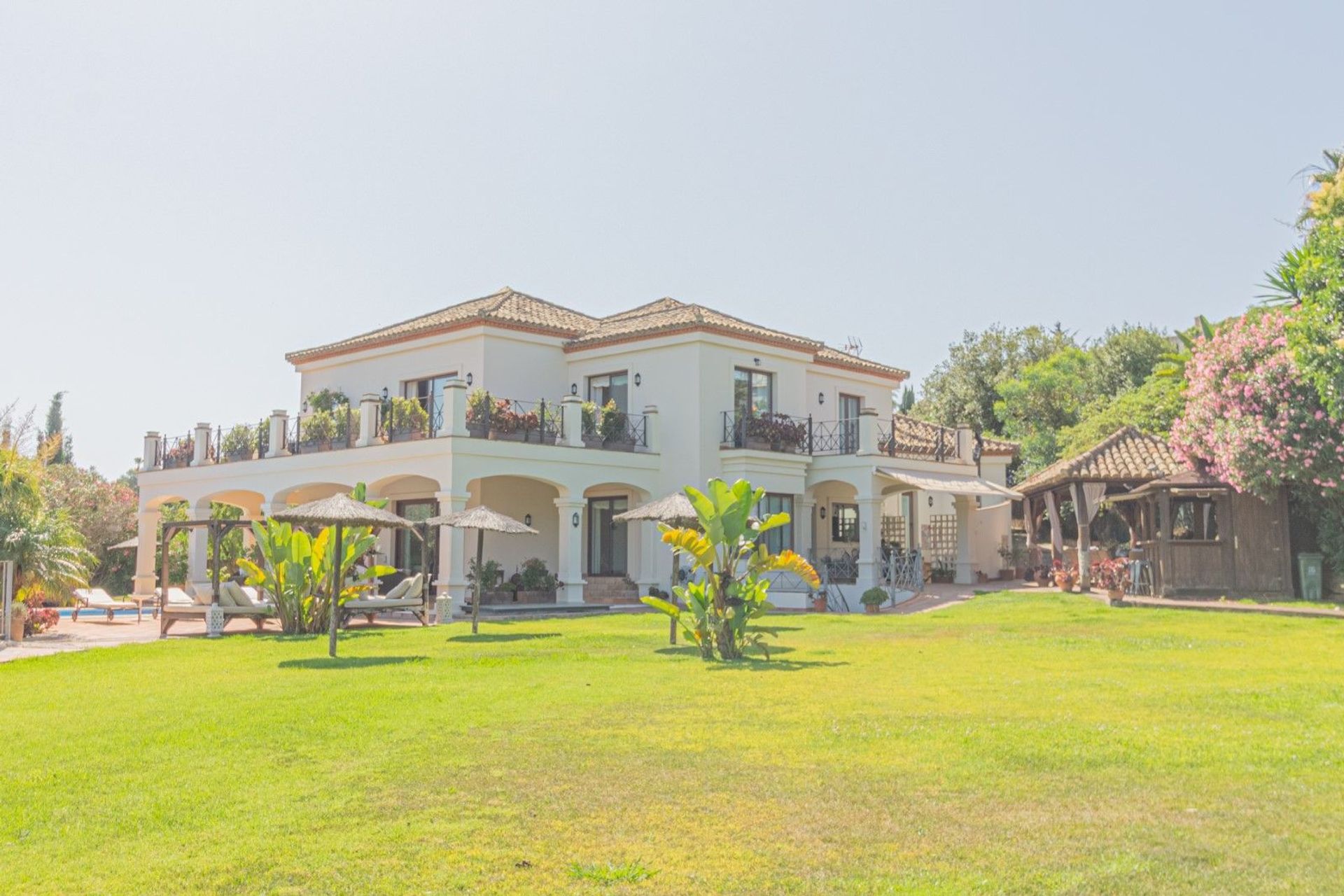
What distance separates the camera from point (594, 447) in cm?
2878

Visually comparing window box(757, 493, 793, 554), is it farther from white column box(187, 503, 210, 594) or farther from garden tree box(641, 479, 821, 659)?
white column box(187, 503, 210, 594)

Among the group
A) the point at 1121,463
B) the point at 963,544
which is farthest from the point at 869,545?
the point at 1121,463

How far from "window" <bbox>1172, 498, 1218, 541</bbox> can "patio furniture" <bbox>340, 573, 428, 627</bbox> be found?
17325 millimetres

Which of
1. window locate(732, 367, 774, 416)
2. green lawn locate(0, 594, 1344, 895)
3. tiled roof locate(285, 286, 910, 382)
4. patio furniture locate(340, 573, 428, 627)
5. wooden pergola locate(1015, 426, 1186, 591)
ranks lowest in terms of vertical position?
green lawn locate(0, 594, 1344, 895)

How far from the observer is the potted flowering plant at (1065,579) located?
27.2 meters

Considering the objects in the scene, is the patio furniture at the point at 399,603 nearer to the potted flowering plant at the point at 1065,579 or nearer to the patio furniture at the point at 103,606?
the patio furniture at the point at 103,606

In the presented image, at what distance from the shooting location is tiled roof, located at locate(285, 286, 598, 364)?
A: 1195 inches

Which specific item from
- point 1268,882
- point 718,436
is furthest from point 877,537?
point 1268,882

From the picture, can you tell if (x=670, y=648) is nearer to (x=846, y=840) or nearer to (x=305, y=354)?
(x=846, y=840)

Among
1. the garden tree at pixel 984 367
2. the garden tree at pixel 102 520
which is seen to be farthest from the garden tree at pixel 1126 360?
the garden tree at pixel 102 520

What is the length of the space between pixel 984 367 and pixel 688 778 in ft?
165

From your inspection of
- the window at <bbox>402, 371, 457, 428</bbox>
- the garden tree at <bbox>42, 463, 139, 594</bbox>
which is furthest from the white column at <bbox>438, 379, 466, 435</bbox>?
the garden tree at <bbox>42, 463, 139, 594</bbox>

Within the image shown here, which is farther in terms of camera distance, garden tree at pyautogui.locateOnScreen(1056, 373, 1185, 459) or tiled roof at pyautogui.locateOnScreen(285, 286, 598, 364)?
garden tree at pyautogui.locateOnScreen(1056, 373, 1185, 459)

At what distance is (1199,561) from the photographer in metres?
24.6
